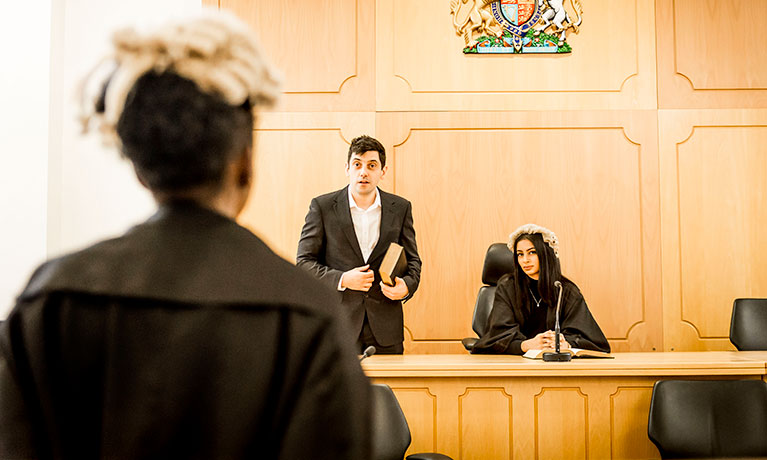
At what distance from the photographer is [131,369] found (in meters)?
0.69

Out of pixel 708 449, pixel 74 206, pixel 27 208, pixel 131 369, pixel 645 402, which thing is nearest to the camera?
pixel 131 369

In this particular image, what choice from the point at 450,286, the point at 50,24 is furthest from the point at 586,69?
the point at 50,24

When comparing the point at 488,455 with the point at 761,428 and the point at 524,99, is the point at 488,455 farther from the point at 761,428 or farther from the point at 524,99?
the point at 524,99

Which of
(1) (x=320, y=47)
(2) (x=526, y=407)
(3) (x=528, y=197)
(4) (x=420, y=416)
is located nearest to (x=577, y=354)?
(2) (x=526, y=407)

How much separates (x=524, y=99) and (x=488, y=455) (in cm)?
308

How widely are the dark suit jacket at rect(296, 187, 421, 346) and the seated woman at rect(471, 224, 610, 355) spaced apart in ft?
1.68

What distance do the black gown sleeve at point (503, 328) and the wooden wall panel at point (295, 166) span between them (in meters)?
1.75

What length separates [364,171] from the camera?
403cm

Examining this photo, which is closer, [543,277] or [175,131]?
[175,131]

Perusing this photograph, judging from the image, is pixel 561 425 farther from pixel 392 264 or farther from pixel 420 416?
pixel 392 264

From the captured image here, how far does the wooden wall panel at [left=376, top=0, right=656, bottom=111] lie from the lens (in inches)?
209

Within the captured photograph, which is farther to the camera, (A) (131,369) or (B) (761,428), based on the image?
(B) (761,428)

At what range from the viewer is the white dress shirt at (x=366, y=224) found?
13.6 ft

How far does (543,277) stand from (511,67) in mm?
2015
